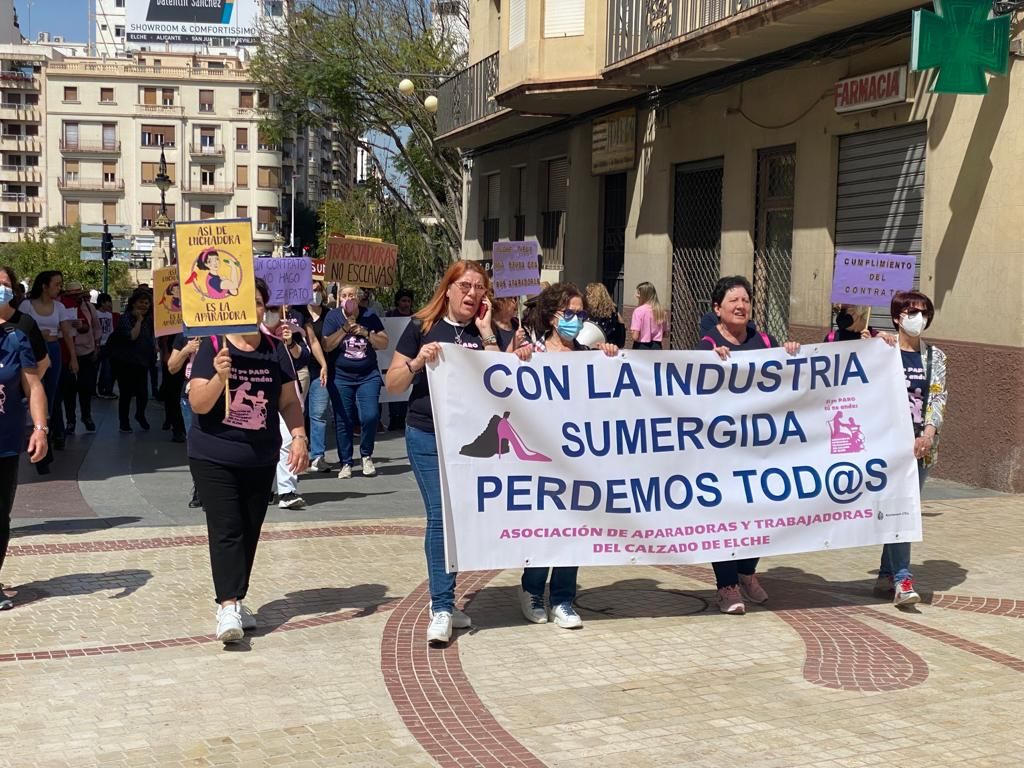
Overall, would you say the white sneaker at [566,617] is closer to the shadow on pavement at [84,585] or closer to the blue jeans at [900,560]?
the blue jeans at [900,560]

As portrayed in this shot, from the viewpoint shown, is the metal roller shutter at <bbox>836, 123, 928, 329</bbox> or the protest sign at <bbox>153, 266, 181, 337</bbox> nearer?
the protest sign at <bbox>153, 266, 181, 337</bbox>

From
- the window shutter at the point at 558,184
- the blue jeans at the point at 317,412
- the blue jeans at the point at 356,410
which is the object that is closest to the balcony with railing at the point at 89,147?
the window shutter at the point at 558,184

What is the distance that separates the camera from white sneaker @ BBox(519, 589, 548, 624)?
7164 mm

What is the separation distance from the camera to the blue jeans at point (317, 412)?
12.8m

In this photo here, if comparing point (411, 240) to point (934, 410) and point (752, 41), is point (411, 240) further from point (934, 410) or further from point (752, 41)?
point (934, 410)

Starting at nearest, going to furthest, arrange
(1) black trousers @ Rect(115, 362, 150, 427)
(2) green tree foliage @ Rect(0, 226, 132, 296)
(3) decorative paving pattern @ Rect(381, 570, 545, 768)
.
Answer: (3) decorative paving pattern @ Rect(381, 570, 545, 768) < (1) black trousers @ Rect(115, 362, 150, 427) < (2) green tree foliage @ Rect(0, 226, 132, 296)

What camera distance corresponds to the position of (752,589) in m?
7.69

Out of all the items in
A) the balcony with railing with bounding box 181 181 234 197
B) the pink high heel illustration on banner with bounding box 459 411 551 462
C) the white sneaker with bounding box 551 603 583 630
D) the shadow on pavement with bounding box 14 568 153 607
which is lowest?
the shadow on pavement with bounding box 14 568 153 607

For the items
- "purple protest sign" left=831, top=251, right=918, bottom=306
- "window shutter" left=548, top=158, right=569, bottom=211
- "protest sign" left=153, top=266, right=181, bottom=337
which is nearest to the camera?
"purple protest sign" left=831, top=251, right=918, bottom=306

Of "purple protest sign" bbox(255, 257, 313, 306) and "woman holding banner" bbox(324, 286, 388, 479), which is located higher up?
"purple protest sign" bbox(255, 257, 313, 306)

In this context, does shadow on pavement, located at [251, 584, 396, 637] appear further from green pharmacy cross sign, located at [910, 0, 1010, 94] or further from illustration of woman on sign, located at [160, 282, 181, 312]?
green pharmacy cross sign, located at [910, 0, 1010, 94]

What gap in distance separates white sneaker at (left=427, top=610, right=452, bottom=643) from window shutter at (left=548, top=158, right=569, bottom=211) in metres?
17.4

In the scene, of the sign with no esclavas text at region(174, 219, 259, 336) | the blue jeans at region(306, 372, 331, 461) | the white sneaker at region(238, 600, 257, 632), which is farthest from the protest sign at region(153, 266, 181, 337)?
the white sneaker at region(238, 600, 257, 632)

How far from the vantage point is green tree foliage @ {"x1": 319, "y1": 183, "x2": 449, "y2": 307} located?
3462 centimetres
